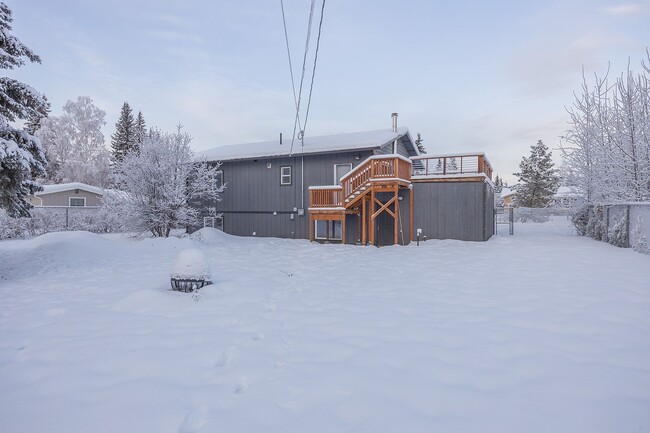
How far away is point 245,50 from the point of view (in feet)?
47.0

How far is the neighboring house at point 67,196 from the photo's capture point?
80.7 feet

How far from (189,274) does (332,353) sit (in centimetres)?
367

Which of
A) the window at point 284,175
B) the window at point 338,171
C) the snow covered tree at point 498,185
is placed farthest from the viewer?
the snow covered tree at point 498,185

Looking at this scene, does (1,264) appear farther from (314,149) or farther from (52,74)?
(314,149)

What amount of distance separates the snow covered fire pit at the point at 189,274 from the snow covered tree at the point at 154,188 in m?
8.64

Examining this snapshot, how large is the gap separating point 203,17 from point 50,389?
565 inches

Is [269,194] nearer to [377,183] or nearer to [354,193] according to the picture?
[354,193]

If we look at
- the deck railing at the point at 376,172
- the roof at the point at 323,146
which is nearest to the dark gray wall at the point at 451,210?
the deck railing at the point at 376,172

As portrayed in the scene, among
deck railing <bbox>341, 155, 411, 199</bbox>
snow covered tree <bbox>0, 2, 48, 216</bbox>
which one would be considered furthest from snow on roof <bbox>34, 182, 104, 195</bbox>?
deck railing <bbox>341, 155, 411, 199</bbox>

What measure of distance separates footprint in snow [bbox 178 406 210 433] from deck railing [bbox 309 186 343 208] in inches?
457

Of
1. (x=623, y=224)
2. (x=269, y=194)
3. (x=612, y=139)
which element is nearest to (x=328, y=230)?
(x=269, y=194)

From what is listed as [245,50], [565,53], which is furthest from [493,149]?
[245,50]

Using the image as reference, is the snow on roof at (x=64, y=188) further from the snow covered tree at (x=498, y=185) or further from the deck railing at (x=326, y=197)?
the snow covered tree at (x=498, y=185)

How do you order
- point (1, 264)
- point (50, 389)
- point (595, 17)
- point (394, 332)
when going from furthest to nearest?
point (595, 17)
point (1, 264)
point (394, 332)
point (50, 389)
